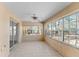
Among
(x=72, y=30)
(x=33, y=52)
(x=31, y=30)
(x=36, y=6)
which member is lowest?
(x=33, y=52)

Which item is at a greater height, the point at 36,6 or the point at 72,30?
the point at 36,6

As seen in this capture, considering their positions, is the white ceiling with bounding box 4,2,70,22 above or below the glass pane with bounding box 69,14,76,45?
above

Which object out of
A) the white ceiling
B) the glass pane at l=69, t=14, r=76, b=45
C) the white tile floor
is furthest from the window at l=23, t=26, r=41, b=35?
the glass pane at l=69, t=14, r=76, b=45

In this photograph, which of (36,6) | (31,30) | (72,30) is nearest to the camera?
(72,30)

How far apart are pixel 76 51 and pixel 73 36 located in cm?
101

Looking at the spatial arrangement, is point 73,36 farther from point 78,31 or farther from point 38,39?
point 38,39

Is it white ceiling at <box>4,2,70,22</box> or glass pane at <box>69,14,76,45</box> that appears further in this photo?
glass pane at <box>69,14,76,45</box>

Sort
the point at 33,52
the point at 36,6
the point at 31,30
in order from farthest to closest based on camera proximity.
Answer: the point at 31,30 → the point at 33,52 → the point at 36,6

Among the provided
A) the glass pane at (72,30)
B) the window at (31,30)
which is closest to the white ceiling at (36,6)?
the glass pane at (72,30)

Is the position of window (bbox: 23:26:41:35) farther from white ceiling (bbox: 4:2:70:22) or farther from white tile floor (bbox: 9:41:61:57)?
white ceiling (bbox: 4:2:70:22)

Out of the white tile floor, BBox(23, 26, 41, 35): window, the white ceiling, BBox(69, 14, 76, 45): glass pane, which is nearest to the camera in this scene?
the white ceiling

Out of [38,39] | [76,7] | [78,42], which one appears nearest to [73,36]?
[78,42]

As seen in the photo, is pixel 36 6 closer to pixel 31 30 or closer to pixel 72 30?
pixel 72 30

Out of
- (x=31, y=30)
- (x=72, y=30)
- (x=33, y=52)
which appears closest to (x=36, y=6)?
(x=72, y=30)
